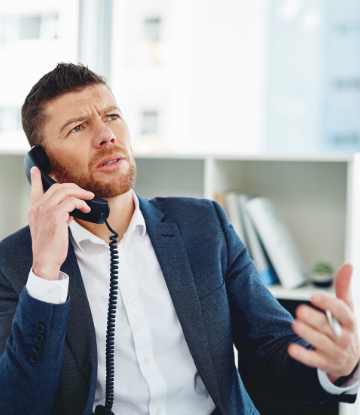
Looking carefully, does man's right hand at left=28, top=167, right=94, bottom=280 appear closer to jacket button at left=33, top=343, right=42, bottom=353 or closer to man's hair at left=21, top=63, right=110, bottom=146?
jacket button at left=33, top=343, right=42, bottom=353

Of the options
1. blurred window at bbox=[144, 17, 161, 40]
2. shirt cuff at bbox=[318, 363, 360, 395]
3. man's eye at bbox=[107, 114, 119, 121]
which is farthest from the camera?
blurred window at bbox=[144, 17, 161, 40]

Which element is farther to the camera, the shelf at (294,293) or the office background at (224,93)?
the office background at (224,93)

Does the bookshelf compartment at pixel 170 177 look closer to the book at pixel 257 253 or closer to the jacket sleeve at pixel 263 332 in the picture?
the book at pixel 257 253

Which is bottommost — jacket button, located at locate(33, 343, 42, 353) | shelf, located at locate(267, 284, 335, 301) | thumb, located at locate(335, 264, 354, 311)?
shelf, located at locate(267, 284, 335, 301)

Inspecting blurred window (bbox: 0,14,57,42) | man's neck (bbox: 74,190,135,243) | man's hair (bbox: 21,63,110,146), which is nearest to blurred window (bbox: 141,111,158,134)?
blurred window (bbox: 0,14,57,42)

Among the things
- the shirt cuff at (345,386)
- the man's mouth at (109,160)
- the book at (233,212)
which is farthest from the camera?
the book at (233,212)

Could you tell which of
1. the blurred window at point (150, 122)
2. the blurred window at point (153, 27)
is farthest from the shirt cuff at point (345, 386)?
the blurred window at point (153, 27)

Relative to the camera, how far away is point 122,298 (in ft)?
3.63

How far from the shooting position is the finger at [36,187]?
1.06m

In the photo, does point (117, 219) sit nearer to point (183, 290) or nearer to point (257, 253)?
point (183, 290)

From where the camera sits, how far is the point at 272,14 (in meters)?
3.79

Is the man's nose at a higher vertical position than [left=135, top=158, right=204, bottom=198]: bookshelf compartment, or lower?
higher

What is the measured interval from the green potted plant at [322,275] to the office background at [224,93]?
0.12 m

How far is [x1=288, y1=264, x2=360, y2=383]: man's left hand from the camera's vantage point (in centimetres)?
70
